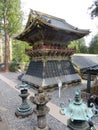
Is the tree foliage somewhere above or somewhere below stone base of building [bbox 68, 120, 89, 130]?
above

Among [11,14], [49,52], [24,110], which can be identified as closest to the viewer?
[24,110]

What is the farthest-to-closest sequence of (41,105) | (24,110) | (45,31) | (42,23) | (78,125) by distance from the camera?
(45,31)
(42,23)
(24,110)
(41,105)
(78,125)

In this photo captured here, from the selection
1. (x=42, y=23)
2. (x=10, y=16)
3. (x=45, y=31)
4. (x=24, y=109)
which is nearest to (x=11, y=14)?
(x=10, y=16)

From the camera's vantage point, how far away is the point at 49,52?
1100 centimetres

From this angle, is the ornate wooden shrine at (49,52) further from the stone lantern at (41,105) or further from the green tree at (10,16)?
the green tree at (10,16)

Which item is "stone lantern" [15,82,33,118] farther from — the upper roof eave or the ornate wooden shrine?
the upper roof eave

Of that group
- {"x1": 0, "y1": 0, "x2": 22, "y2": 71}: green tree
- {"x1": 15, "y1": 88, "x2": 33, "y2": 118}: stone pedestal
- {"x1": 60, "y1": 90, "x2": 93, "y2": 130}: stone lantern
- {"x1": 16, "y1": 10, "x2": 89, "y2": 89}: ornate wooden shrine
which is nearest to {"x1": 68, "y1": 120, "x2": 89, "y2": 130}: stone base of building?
{"x1": 60, "y1": 90, "x2": 93, "y2": 130}: stone lantern

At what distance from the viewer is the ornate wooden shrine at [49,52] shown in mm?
10555

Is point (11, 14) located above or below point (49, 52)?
above

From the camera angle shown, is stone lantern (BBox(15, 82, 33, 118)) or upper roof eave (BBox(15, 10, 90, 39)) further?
upper roof eave (BBox(15, 10, 90, 39))

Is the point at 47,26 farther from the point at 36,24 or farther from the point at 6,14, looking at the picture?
the point at 6,14

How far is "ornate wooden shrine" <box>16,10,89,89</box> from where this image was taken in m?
10.6

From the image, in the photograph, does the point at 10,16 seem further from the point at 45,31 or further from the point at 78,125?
the point at 78,125

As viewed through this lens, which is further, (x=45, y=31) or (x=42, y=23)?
(x=45, y=31)
